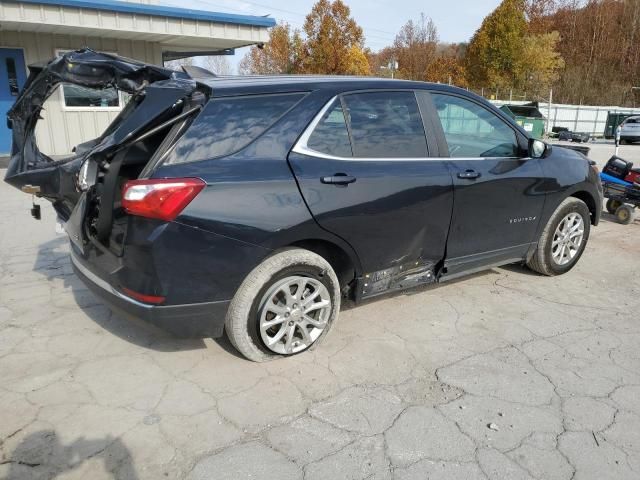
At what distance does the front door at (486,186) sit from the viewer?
376 cm

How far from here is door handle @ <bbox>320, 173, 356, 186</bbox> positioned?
120 inches

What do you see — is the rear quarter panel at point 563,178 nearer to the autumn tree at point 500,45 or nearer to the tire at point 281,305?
the tire at point 281,305

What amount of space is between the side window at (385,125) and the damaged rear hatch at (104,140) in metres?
1.02

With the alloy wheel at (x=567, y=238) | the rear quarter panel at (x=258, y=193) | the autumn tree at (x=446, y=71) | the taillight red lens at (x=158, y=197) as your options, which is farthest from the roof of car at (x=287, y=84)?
the autumn tree at (x=446, y=71)

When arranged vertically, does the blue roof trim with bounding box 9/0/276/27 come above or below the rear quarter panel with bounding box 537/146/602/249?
above

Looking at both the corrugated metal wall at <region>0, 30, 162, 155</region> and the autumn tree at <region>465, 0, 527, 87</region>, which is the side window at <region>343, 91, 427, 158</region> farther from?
the autumn tree at <region>465, 0, 527, 87</region>

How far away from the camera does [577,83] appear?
39531 millimetres

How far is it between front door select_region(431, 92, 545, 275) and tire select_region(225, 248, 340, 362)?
115 cm

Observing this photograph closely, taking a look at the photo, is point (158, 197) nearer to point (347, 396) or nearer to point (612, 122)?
point (347, 396)

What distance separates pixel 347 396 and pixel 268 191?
4.17ft

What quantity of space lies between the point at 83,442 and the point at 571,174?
4.39 metres

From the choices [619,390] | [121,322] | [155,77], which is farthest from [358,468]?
[155,77]

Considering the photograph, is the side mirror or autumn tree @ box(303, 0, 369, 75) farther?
autumn tree @ box(303, 0, 369, 75)

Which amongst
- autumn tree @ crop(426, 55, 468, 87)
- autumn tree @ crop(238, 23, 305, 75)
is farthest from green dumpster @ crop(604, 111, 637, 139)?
autumn tree @ crop(238, 23, 305, 75)
